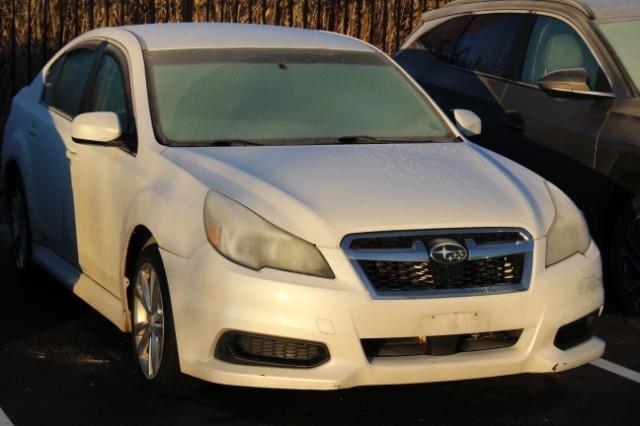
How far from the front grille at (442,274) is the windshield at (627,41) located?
263cm

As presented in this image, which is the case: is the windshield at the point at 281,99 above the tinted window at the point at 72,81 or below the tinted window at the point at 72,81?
above

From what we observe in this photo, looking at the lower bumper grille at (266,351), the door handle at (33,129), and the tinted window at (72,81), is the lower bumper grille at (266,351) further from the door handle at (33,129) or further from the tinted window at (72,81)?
the door handle at (33,129)

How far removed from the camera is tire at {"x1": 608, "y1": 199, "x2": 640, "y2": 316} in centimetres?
808

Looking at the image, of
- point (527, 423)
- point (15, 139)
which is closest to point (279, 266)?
point (527, 423)

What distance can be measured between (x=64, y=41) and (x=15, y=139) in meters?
4.77

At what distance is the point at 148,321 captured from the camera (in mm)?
6660

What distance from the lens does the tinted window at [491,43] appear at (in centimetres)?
942

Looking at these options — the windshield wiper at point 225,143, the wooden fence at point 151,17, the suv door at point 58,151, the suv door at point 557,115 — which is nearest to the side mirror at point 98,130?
the windshield wiper at point 225,143

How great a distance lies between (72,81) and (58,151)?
0.59 meters

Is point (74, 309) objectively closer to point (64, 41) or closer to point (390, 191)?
point (390, 191)

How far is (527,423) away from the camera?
6258mm

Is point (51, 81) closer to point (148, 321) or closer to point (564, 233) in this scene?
point (148, 321)

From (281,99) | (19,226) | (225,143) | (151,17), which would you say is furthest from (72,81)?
(151,17)

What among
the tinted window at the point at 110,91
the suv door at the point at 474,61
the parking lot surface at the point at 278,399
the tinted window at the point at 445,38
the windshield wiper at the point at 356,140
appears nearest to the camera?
the parking lot surface at the point at 278,399
